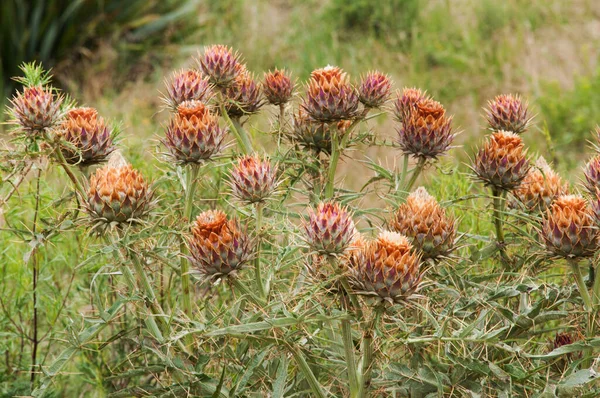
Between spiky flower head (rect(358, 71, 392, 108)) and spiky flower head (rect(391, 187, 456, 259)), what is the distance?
1.48ft

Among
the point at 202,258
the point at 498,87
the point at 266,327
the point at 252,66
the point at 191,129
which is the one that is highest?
the point at 191,129

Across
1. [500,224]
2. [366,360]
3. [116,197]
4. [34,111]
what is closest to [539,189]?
[500,224]

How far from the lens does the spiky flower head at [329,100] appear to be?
239 centimetres

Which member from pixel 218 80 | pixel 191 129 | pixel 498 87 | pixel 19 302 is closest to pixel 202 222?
pixel 191 129

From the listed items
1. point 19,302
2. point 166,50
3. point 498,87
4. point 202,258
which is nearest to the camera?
point 202,258

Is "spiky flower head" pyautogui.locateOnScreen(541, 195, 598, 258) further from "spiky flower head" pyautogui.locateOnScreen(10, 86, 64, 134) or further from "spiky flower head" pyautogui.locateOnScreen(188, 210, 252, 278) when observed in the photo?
"spiky flower head" pyautogui.locateOnScreen(10, 86, 64, 134)

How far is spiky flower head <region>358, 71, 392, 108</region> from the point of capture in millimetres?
2492

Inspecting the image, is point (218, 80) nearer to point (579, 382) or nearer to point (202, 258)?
point (202, 258)

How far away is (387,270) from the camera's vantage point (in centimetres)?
182

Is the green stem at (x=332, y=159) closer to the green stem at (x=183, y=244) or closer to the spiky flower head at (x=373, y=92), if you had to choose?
the spiky flower head at (x=373, y=92)

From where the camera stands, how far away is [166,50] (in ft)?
29.6

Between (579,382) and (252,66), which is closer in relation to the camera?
(579,382)

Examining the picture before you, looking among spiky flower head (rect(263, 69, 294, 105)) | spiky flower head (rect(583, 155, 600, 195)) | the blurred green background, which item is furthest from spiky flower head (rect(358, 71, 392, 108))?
the blurred green background

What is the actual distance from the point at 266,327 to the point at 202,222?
1.02 feet
